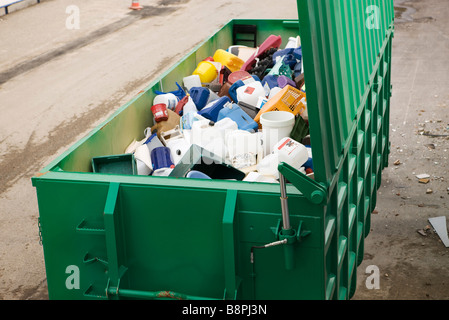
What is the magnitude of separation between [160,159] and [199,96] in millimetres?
1276

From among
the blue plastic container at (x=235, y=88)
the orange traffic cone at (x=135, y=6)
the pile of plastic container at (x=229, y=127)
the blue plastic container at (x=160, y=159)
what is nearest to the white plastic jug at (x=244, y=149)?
the pile of plastic container at (x=229, y=127)

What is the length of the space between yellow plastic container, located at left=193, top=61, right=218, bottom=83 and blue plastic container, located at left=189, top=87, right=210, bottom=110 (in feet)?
2.56

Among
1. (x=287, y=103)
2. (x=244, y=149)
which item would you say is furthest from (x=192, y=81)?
(x=244, y=149)

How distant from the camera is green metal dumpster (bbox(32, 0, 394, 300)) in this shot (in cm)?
316

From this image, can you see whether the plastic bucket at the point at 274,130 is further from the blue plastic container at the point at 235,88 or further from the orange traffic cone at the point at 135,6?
the orange traffic cone at the point at 135,6

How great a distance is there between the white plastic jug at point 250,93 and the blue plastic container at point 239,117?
1.20ft

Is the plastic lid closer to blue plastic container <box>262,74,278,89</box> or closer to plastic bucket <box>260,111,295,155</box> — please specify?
blue plastic container <box>262,74,278,89</box>

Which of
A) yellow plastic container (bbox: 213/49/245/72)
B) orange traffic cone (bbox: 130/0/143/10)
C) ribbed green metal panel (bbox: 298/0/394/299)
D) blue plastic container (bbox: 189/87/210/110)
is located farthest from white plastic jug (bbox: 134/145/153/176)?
orange traffic cone (bbox: 130/0/143/10)

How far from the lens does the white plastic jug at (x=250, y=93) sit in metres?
5.70

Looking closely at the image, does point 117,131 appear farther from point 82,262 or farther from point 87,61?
point 87,61

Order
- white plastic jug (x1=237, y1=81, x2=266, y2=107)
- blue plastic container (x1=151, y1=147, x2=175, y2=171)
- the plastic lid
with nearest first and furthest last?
blue plastic container (x1=151, y1=147, x2=175, y2=171) < white plastic jug (x1=237, y1=81, x2=266, y2=107) < the plastic lid

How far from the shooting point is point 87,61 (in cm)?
1204

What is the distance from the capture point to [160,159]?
4.63 metres
